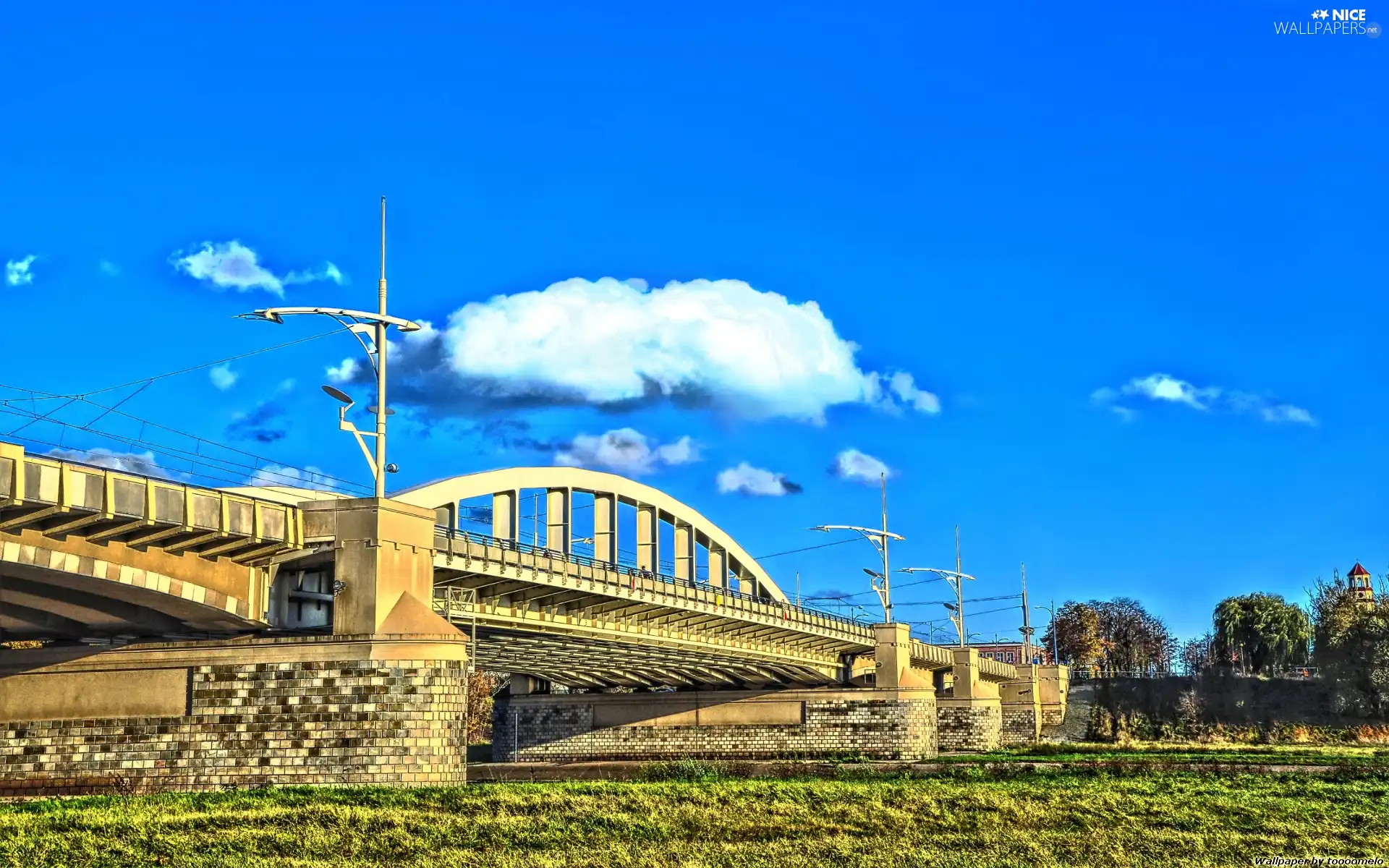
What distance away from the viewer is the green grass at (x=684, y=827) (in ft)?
87.4

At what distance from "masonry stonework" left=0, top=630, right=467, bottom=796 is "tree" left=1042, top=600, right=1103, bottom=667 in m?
146

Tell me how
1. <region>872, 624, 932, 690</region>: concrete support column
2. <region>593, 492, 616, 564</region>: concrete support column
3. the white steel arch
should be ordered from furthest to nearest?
<region>872, 624, 932, 690</region>: concrete support column → <region>593, 492, 616, 564</region>: concrete support column → the white steel arch

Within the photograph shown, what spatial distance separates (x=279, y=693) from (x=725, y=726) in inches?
2003

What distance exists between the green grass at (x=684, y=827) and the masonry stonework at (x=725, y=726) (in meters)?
45.6

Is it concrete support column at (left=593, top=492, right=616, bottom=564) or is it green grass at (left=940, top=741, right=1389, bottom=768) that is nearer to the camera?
green grass at (left=940, top=741, right=1389, bottom=768)

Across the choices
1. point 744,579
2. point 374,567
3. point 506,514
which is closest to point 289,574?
point 374,567

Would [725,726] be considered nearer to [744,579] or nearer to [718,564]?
[718,564]

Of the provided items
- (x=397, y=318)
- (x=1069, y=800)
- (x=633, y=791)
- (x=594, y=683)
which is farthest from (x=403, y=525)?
(x=594, y=683)

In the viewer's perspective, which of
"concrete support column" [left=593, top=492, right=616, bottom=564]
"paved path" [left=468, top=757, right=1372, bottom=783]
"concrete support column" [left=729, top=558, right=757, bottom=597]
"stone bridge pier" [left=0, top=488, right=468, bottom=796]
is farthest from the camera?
"concrete support column" [left=729, top=558, right=757, bottom=597]

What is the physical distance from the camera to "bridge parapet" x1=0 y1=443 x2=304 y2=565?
101ft

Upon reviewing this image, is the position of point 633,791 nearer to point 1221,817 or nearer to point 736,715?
point 1221,817

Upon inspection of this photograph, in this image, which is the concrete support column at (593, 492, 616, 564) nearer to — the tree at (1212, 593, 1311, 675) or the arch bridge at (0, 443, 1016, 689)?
the arch bridge at (0, 443, 1016, 689)

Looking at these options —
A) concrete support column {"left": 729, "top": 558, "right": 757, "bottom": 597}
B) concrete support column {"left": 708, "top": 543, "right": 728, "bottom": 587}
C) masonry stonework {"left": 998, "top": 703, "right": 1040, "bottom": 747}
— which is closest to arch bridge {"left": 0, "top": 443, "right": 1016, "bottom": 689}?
concrete support column {"left": 708, "top": 543, "right": 728, "bottom": 587}

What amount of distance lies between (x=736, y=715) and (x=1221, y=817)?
53717mm
